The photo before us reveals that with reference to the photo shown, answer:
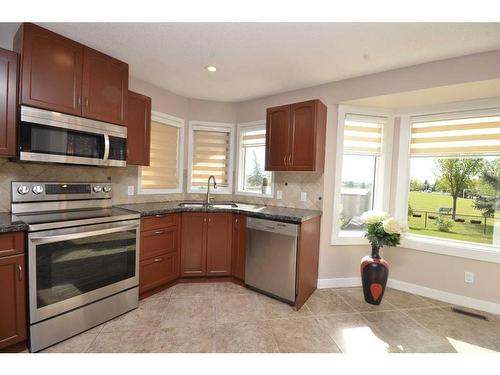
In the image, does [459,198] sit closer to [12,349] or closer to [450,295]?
[450,295]

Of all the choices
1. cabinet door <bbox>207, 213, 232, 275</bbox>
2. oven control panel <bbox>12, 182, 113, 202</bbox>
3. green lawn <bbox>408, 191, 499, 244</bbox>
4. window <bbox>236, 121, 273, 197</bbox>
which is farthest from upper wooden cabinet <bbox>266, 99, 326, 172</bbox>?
oven control panel <bbox>12, 182, 113, 202</bbox>

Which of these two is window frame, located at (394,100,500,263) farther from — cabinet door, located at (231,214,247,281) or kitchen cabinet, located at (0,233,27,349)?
kitchen cabinet, located at (0,233,27,349)

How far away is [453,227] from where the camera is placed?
269cm

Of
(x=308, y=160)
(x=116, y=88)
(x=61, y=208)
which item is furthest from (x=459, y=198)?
(x=61, y=208)

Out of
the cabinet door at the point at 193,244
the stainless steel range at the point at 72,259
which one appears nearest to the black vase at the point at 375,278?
the cabinet door at the point at 193,244

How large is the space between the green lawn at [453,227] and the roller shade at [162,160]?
3.21 m

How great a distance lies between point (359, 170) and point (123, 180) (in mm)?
2919

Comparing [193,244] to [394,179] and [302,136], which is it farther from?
[394,179]

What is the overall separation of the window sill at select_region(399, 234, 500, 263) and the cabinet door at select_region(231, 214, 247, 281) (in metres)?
1.95

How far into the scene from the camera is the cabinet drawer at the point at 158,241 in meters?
2.40

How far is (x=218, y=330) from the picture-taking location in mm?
1984

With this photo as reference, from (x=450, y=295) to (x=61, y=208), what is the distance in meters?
4.13


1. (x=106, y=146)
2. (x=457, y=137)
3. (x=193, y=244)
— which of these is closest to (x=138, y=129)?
(x=106, y=146)

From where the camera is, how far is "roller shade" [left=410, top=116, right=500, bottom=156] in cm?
244
